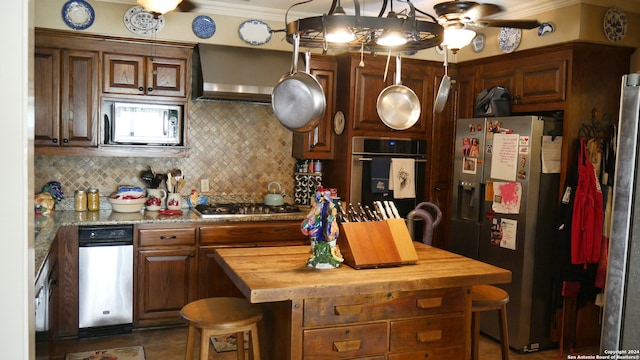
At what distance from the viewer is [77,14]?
13.3ft

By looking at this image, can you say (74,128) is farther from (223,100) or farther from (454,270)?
(454,270)

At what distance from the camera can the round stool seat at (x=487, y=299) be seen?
297cm

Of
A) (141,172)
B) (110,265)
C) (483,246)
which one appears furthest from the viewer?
(141,172)

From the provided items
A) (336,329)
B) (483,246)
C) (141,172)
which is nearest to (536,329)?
(483,246)

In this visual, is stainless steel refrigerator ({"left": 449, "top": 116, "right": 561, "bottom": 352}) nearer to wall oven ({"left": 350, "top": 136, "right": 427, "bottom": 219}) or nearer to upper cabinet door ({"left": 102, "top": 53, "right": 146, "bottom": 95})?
wall oven ({"left": 350, "top": 136, "right": 427, "bottom": 219})

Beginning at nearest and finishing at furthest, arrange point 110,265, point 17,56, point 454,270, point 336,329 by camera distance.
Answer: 1. point 17,56
2. point 336,329
3. point 454,270
4. point 110,265

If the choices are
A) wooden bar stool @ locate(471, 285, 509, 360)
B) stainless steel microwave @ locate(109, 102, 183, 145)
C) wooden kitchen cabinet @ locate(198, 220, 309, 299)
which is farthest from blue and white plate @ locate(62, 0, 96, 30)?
wooden bar stool @ locate(471, 285, 509, 360)

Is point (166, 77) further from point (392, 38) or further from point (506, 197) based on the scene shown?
point (506, 197)

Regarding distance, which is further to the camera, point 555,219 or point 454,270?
point 555,219

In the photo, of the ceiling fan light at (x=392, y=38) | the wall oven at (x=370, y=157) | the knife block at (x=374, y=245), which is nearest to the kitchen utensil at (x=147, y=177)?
the wall oven at (x=370, y=157)

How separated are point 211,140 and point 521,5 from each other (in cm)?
274

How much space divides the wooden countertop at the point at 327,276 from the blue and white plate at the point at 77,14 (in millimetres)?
2309

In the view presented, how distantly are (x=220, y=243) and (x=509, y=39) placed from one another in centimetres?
283

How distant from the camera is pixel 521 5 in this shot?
414cm
